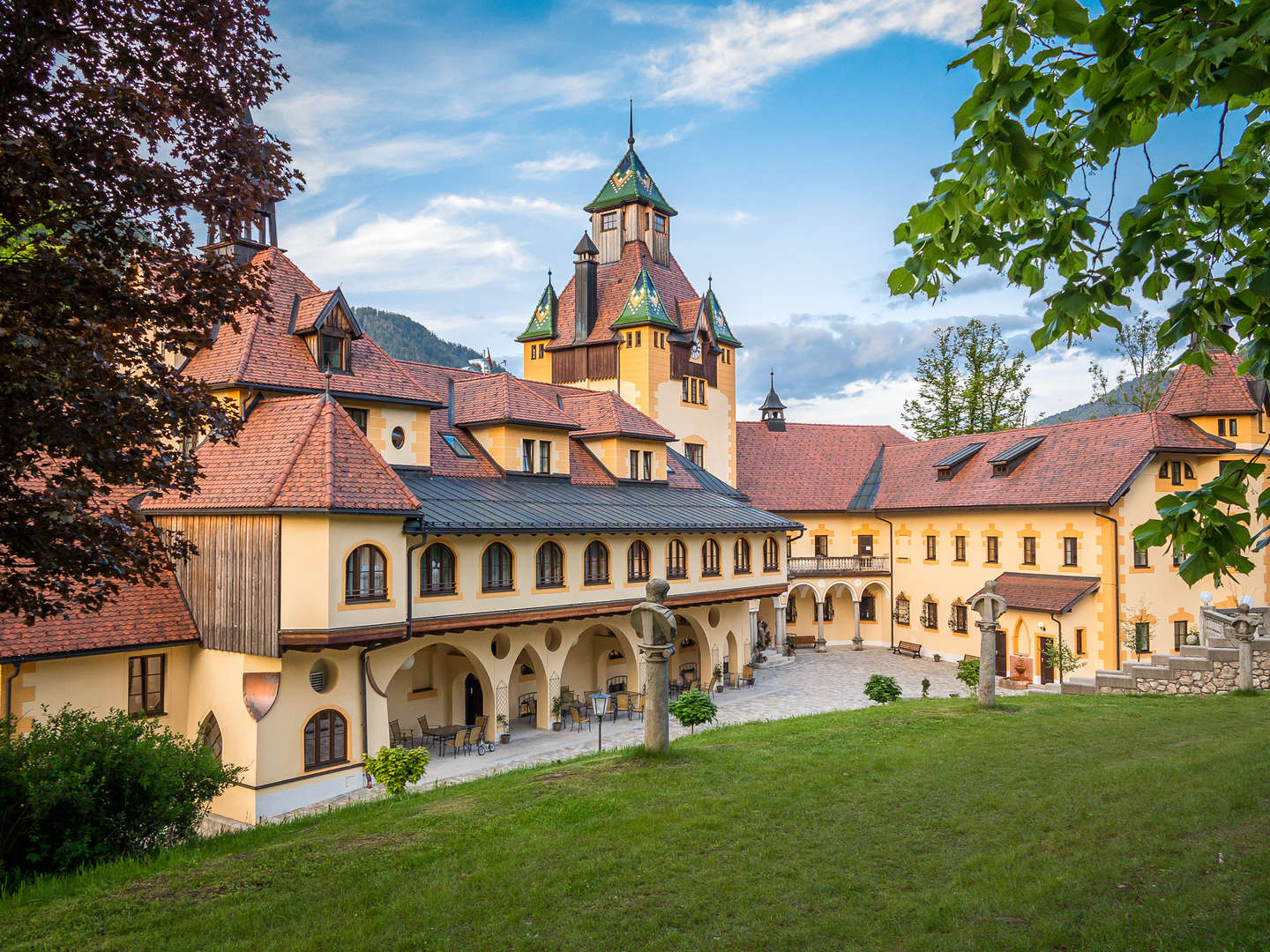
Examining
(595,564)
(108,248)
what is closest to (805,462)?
(595,564)

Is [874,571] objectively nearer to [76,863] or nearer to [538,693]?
[538,693]

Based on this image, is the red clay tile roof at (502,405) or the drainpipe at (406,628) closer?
the drainpipe at (406,628)

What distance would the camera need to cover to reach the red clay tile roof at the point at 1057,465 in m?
31.8

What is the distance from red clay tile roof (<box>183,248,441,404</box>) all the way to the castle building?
10cm

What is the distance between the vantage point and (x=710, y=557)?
29.5 m

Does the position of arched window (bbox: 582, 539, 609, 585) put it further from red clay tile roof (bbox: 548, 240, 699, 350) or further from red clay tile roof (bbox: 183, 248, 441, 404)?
red clay tile roof (bbox: 548, 240, 699, 350)

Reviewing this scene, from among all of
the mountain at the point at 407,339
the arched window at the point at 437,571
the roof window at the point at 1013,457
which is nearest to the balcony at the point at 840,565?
the roof window at the point at 1013,457

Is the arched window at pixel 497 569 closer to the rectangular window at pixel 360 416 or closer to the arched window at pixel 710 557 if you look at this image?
the rectangular window at pixel 360 416

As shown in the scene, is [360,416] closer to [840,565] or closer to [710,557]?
[710,557]

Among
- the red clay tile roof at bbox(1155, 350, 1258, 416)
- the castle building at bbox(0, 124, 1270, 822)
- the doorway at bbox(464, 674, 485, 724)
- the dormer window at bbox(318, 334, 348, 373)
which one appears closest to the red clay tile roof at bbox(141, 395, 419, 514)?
the castle building at bbox(0, 124, 1270, 822)

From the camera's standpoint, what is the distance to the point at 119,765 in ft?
32.0

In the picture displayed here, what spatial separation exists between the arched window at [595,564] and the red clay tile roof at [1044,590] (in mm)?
15787

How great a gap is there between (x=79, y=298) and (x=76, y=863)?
6.57m

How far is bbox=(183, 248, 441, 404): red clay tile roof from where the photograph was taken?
2064 centimetres
